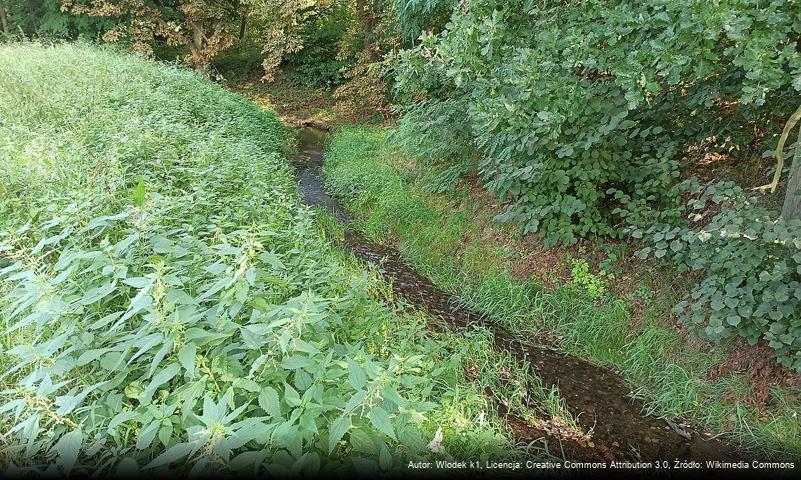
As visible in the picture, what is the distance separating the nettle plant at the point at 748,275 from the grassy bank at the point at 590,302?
359mm

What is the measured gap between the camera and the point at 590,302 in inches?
194

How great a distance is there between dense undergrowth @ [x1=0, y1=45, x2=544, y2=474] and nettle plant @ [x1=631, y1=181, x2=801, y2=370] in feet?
5.61

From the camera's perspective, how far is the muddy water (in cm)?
334

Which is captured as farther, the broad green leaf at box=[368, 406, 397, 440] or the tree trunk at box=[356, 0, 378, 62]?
the tree trunk at box=[356, 0, 378, 62]

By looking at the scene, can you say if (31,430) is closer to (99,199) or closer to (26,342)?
(26,342)

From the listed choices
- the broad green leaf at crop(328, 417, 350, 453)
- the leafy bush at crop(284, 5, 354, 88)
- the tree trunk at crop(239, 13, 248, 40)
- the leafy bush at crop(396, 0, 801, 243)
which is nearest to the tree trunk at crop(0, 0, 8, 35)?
the tree trunk at crop(239, 13, 248, 40)

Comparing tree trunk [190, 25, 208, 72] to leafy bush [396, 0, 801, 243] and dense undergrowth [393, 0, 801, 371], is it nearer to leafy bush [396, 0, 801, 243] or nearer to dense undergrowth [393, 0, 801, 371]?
dense undergrowth [393, 0, 801, 371]

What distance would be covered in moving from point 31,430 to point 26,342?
932 millimetres

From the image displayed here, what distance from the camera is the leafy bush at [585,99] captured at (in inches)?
148

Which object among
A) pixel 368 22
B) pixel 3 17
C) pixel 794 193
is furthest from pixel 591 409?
pixel 3 17

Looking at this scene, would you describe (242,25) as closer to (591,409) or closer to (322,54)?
(322,54)

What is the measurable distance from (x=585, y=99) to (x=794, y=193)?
1768 mm

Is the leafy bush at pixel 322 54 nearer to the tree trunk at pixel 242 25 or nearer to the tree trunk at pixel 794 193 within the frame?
the tree trunk at pixel 242 25

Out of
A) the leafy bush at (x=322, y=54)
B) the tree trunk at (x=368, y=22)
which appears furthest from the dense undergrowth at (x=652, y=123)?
the leafy bush at (x=322, y=54)
